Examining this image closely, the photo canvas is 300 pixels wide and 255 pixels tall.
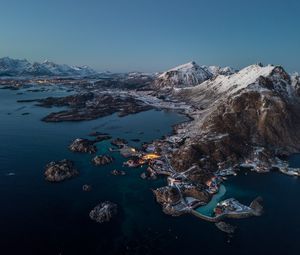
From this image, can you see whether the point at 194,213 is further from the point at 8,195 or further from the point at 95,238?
the point at 8,195

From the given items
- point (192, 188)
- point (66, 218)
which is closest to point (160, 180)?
point (192, 188)

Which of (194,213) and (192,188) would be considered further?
(192,188)

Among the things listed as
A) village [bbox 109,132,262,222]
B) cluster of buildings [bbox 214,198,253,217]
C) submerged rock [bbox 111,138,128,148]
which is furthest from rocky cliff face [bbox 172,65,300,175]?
submerged rock [bbox 111,138,128,148]

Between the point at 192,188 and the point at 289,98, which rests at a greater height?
the point at 289,98

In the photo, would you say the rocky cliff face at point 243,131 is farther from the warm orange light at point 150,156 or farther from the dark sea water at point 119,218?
the dark sea water at point 119,218

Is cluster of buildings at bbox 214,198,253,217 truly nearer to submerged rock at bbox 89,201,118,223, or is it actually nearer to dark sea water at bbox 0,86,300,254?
dark sea water at bbox 0,86,300,254

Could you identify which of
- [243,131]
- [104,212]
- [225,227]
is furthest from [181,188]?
[243,131]

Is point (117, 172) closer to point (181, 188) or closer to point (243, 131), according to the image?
point (181, 188)
